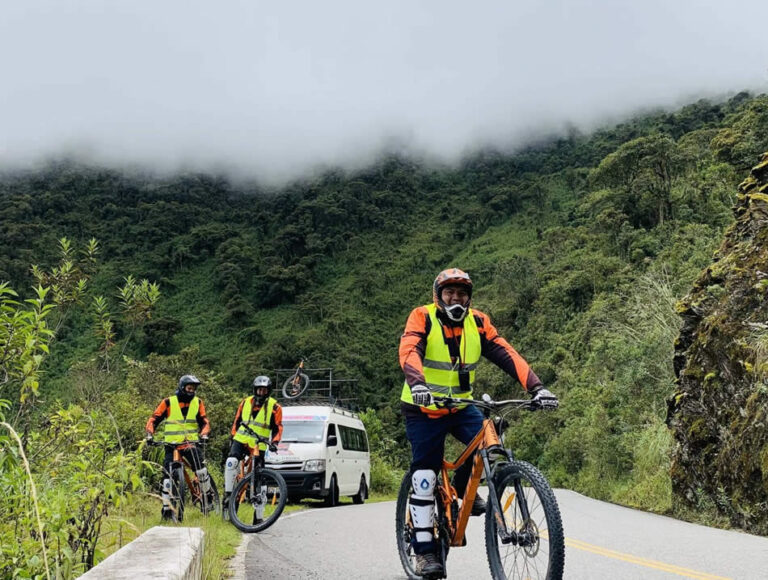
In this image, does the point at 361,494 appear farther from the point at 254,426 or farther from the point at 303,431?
the point at 254,426

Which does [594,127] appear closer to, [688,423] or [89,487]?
[688,423]

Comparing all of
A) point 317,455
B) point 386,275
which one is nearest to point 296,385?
point 317,455

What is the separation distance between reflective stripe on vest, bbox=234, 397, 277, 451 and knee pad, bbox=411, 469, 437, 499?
227 inches

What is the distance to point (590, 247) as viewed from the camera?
55.8 meters

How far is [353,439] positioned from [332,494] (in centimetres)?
287

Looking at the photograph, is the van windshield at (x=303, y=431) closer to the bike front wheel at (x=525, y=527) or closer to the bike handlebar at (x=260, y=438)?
the bike handlebar at (x=260, y=438)

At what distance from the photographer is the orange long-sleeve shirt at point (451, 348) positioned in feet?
15.5

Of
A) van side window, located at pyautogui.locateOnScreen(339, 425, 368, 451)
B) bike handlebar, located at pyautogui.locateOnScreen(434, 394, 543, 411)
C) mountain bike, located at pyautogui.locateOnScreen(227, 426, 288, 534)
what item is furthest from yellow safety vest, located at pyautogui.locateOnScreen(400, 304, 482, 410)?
van side window, located at pyautogui.locateOnScreen(339, 425, 368, 451)

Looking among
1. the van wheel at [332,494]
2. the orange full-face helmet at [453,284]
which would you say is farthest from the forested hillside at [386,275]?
the van wheel at [332,494]

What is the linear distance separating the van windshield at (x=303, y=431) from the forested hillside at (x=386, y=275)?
3.55 meters

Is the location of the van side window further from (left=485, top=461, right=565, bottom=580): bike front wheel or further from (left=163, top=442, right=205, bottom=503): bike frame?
(left=485, top=461, right=565, bottom=580): bike front wheel

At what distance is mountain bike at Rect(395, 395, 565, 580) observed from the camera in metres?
3.96

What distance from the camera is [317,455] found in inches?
616

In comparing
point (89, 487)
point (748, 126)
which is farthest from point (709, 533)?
point (748, 126)
